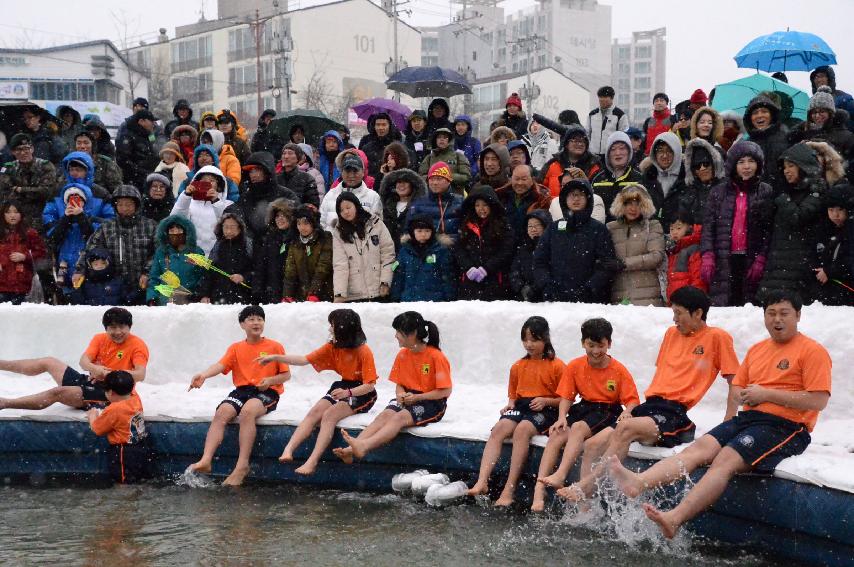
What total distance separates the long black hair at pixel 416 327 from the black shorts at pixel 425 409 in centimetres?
48

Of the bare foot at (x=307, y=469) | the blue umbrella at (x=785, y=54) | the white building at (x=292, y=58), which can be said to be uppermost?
the white building at (x=292, y=58)

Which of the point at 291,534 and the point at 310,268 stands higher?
the point at 310,268

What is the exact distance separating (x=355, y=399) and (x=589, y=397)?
199cm

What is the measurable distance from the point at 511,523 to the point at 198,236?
5838 mm

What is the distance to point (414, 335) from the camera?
8391 mm

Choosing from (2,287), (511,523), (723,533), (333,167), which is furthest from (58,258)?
(723,533)

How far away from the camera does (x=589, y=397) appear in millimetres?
7574

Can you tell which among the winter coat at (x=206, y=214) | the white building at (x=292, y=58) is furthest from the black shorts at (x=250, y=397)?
the white building at (x=292, y=58)

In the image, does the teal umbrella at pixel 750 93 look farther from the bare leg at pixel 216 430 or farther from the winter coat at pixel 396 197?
the bare leg at pixel 216 430

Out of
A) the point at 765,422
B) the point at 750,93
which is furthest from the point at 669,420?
the point at 750,93

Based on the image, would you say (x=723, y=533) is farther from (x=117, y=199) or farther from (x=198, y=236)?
(x=117, y=199)

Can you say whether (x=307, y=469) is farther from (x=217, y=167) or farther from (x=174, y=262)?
(x=217, y=167)

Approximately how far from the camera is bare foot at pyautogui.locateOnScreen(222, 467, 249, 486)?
8.27 m

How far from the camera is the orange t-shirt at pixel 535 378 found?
789cm
